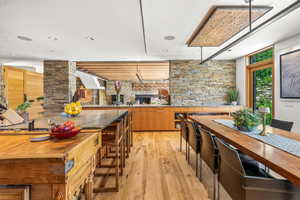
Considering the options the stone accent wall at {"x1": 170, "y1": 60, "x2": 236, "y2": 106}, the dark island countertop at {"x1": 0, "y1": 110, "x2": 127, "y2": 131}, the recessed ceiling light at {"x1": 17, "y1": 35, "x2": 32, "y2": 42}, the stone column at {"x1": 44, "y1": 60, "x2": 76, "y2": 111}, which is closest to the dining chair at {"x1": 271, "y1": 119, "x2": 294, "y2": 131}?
the dark island countertop at {"x1": 0, "y1": 110, "x2": 127, "y2": 131}

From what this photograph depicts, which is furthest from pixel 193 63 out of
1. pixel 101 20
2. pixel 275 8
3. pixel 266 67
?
pixel 101 20

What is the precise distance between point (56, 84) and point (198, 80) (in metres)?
4.99

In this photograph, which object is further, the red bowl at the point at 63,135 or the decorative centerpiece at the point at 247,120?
the decorative centerpiece at the point at 247,120

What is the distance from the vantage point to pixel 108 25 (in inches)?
108

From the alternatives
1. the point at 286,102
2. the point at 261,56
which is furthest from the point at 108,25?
the point at 261,56

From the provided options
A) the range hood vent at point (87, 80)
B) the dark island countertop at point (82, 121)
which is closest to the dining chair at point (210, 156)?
the dark island countertop at point (82, 121)

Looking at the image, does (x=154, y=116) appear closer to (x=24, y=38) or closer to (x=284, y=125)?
(x=284, y=125)

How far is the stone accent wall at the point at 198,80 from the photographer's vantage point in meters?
5.49

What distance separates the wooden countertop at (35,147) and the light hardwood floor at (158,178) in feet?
3.92

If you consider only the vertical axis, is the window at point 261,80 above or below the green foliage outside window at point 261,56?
below

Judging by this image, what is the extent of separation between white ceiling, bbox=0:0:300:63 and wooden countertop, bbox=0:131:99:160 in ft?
6.04

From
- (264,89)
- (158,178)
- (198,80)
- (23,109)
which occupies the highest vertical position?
(198,80)

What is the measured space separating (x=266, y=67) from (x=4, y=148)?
215 inches

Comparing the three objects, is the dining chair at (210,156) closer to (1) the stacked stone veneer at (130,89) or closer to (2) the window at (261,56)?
(2) the window at (261,56)
